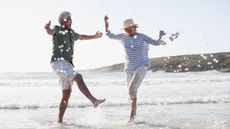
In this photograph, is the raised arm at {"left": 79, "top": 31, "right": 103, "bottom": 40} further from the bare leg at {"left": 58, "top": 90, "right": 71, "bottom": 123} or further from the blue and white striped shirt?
the bare leg at {"left": 58, "top": 90, "right": 71, "bottom": 123}

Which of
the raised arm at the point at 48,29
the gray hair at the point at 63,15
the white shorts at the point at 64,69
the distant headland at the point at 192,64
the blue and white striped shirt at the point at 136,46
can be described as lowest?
the distant headland at the point at 192,64

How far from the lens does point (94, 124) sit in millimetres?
9711

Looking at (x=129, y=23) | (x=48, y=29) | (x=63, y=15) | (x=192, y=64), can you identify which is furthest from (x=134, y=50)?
(x=192, y=64)

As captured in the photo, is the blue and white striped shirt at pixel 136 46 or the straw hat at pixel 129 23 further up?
the straw hat at pixel 129 23

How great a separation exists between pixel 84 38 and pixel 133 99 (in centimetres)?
150

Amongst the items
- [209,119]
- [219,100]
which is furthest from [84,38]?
[219,100]

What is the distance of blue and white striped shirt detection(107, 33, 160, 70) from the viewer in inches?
393

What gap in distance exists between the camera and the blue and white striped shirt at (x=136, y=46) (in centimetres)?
998

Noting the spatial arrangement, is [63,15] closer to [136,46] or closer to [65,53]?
[65,53]

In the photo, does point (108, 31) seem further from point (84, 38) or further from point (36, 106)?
point (36, 106)

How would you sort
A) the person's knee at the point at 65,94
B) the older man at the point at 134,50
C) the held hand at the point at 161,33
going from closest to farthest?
1. the person's knee at the point at 65,94
2. the older man at the point at 134,50
3. the held hand at the point at 161,33

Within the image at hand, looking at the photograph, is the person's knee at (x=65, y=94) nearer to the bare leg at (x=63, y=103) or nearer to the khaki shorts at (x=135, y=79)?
the bare leg at (x=63, y=103)

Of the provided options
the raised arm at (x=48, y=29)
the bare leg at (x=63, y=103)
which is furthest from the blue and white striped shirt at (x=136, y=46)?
the raised arm at (x=48, y=29)

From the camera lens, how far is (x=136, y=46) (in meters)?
9.98
